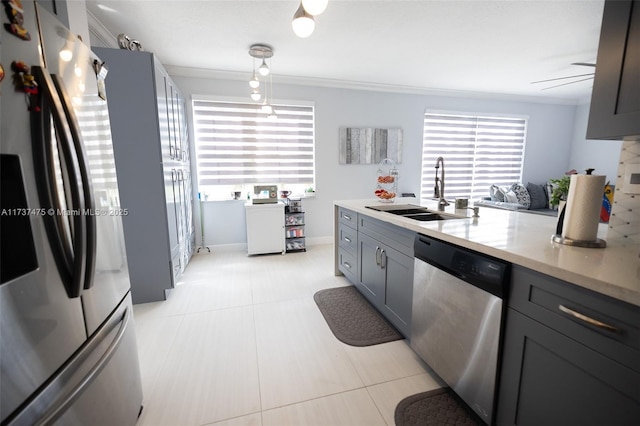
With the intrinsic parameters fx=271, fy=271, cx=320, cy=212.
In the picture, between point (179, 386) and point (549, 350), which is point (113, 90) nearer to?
point (179, 386)

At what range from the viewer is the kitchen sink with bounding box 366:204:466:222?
2.11 m

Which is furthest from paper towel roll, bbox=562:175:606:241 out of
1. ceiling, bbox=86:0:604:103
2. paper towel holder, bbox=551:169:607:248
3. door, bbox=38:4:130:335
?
ceiling, bbox=86:0:604:103

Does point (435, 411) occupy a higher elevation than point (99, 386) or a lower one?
lower

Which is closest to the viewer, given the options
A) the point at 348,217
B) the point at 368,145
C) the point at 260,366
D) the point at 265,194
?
the point at 260,366

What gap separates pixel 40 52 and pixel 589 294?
1823 mm

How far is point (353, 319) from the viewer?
2256mm

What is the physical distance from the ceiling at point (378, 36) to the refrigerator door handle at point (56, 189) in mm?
1941

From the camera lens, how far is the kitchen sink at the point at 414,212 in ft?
6.92

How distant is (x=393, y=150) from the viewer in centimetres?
470

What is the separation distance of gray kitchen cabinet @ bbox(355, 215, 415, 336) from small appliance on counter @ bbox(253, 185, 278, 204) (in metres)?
1.83

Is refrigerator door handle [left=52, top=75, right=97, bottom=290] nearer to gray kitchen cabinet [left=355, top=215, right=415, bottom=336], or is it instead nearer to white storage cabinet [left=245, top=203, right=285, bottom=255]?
gray kitchen cabinet [left=355, top=215, right=415, bottom=336]

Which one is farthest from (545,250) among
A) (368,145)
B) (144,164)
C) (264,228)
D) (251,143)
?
(251,143)

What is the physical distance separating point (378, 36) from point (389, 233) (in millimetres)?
2089

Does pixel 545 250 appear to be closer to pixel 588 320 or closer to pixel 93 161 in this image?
pixel 588 320
